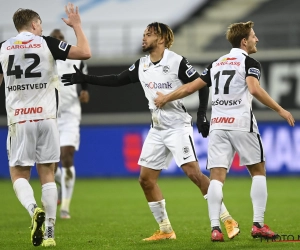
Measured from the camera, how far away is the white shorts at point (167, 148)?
7262mm

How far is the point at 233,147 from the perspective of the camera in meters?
6.95

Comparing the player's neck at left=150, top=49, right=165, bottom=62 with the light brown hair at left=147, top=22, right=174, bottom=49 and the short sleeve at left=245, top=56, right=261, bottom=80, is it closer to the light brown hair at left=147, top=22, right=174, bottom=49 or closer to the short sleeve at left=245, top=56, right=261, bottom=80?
the light brown hair at left=147, top=22, right=174, bottom=49

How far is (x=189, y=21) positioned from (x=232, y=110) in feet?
54.7

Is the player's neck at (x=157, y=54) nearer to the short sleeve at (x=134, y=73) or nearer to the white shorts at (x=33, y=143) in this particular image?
the short sleeve at (x=134, y=73)

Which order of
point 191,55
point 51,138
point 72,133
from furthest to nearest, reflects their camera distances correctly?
point 191,55, point 72,133, point 51,138

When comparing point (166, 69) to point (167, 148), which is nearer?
point (166, 69)

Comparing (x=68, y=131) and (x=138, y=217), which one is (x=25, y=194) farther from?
(x=68, y=131)

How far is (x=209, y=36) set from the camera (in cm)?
2177

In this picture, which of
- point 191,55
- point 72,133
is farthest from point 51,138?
point 191,55

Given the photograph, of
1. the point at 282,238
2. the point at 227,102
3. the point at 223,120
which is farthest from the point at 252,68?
the point at 282,238

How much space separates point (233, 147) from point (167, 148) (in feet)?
2.60

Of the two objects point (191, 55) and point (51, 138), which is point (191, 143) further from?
point (191, 55)

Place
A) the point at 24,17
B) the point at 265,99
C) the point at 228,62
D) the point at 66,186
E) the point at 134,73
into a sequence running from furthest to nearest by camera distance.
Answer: the point at 66,186
the point at 134,73
the point at 228,62
the point at 24,17
the point at 265,99

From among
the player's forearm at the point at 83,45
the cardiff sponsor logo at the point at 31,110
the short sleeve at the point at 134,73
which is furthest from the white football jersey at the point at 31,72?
the short sleeve at the point at 134,73
